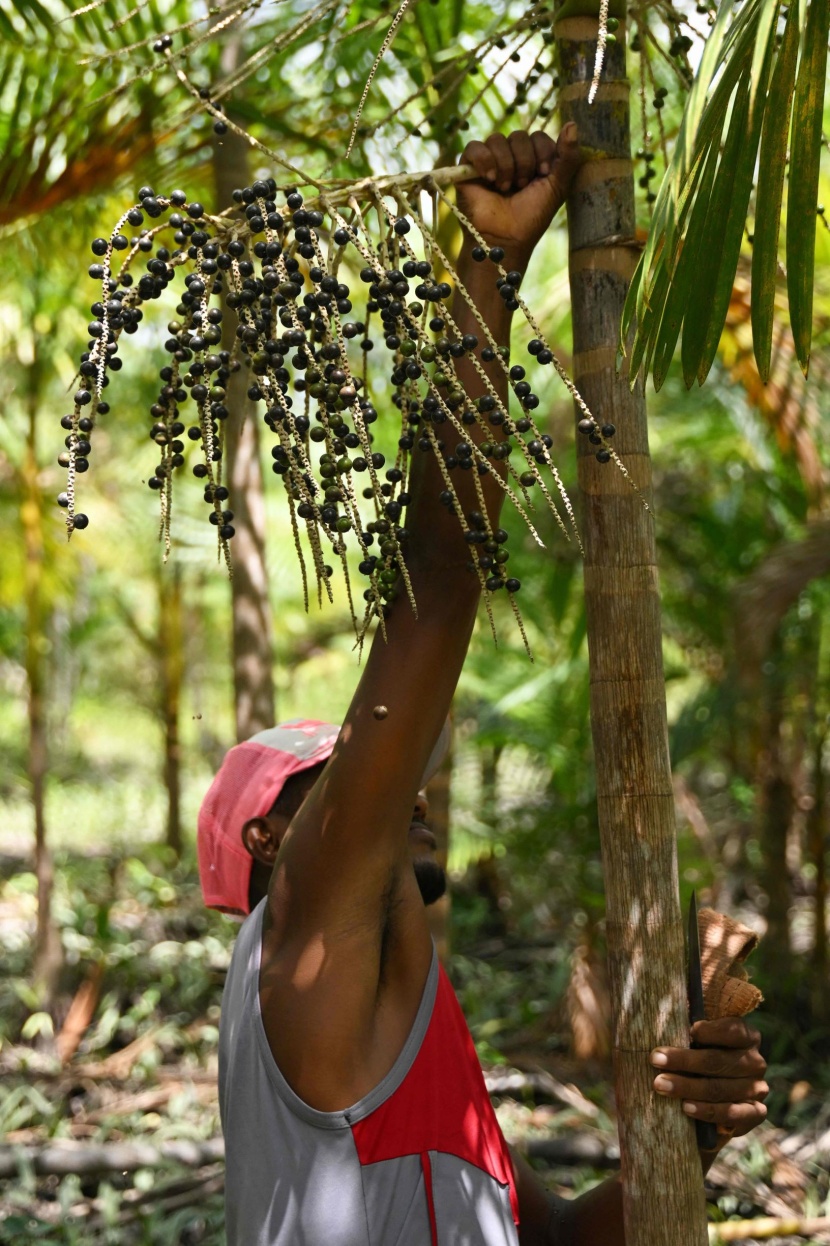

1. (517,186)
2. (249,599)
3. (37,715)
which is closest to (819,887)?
(249,599)

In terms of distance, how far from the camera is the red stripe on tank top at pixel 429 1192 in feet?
4.42

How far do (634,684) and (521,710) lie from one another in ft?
14.9

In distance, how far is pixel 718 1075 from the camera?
1.37m

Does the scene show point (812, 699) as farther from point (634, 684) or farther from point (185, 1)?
point (634, 684)

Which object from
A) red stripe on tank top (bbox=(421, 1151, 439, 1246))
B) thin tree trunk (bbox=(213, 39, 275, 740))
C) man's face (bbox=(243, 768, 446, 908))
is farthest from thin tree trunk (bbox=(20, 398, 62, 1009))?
red stripe on tank top (bbox=(421, 1151, 439, 1246))

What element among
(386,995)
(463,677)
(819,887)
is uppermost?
(463,677)

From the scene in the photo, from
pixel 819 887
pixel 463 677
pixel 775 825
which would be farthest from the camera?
pixel 463 677

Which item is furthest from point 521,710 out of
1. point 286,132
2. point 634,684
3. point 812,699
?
point 634,684

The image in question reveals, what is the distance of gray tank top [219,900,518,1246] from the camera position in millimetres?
1335

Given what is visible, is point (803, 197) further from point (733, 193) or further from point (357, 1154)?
point (357, 1154)

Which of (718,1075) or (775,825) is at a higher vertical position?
(718,1075)

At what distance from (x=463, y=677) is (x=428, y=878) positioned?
5.12m

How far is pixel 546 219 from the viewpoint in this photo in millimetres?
1416

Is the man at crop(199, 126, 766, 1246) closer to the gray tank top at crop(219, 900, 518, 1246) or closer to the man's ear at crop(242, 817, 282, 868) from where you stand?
the gray tank top at crop(219, 900, 518, 1246)
